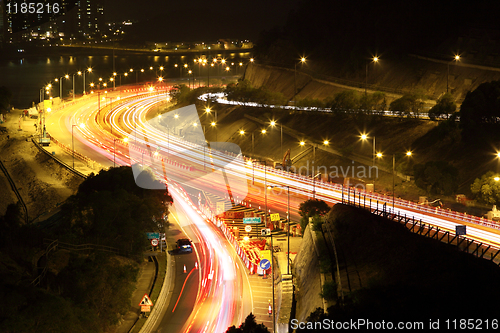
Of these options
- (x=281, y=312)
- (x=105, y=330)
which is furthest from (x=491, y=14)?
(x=105, y=330)

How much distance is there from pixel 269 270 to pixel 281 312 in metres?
6.74

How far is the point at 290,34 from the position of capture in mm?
106750

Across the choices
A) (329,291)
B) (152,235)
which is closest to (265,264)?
(329,291)

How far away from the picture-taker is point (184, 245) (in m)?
37.4

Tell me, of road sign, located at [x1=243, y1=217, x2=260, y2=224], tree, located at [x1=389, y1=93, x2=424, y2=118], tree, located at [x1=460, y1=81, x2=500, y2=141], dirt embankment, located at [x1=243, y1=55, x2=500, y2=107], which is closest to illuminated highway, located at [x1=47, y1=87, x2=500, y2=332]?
road sign, located at [x1=243, y1=217, x2=260, y2=224]

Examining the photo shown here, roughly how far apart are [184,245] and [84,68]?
155827 mm

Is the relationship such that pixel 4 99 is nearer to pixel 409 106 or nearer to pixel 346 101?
pixel 346 101

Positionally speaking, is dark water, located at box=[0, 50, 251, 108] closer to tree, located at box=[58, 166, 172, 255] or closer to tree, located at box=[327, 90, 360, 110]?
tree, located at box=[327, 90, 360, 110]

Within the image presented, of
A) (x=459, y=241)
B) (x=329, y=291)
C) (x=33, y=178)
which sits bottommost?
(x=329, y=291)

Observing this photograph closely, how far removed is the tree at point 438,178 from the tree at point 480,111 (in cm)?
535

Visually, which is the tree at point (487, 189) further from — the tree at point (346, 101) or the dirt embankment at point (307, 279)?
the tree at point (346, 101)

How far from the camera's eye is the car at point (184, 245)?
37.2 meters

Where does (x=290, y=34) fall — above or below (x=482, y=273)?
above

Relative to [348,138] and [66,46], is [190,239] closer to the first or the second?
[348,138]
